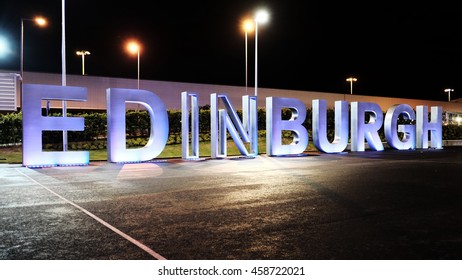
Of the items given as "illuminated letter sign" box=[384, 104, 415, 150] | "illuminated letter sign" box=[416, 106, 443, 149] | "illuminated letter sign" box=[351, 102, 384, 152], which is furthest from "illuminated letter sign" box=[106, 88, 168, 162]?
"illuminated letter sign" box=[416, 106, 443, 149]

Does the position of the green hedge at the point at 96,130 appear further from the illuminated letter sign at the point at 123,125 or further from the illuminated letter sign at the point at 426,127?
the illuminated letter sign at the point at 426,127

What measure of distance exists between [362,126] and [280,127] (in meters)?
6.16

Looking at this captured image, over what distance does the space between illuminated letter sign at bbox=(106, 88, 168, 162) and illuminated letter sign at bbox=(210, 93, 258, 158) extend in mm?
2918

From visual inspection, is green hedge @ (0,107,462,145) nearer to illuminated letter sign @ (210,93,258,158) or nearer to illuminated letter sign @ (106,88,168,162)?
illuminated letter sign @ (210,93,258,158)

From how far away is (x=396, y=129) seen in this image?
91.7ft

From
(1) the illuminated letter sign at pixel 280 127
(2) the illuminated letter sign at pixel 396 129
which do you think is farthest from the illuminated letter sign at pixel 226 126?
(2) the illuminated letter sign at pixel 396 129

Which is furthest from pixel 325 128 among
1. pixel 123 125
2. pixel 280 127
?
pixel 123 125

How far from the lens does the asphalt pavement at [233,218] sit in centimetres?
527

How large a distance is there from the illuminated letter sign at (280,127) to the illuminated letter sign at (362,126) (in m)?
4.04

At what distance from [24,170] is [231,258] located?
13.4 m

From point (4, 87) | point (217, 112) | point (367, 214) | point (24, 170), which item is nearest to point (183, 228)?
point (367, 214)

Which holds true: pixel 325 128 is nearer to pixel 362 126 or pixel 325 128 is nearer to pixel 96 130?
pixel 362 126

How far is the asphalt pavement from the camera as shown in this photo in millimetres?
5273
